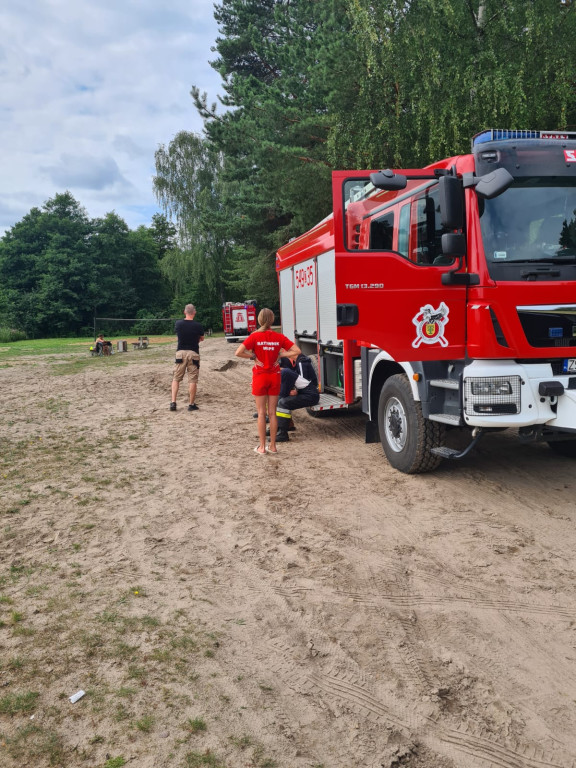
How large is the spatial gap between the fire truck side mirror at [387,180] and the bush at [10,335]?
44953mm

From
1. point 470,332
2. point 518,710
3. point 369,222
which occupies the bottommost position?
point 518,710

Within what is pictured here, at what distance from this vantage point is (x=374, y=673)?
291 cm

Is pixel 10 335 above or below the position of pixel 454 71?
below

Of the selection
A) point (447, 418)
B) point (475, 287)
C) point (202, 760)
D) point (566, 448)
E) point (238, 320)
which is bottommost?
point (202, 760)

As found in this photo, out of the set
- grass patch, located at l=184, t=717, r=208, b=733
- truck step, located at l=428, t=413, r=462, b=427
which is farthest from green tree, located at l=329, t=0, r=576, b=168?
grass patch, located at l=184, t=717, r=208, b=733

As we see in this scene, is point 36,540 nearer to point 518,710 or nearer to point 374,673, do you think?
point 374,673

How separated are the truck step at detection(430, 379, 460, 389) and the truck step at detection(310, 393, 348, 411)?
2.56m

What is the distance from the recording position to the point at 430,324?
5.26 metres

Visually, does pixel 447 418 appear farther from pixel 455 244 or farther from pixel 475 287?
pixel 455 244

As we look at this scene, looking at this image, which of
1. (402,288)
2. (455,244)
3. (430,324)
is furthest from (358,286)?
(455,244)

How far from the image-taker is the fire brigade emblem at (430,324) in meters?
5.22

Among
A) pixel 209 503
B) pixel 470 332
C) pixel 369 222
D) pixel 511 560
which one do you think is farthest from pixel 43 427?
pixel 511 560

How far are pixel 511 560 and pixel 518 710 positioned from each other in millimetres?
1584

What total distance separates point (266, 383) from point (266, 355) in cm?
35
